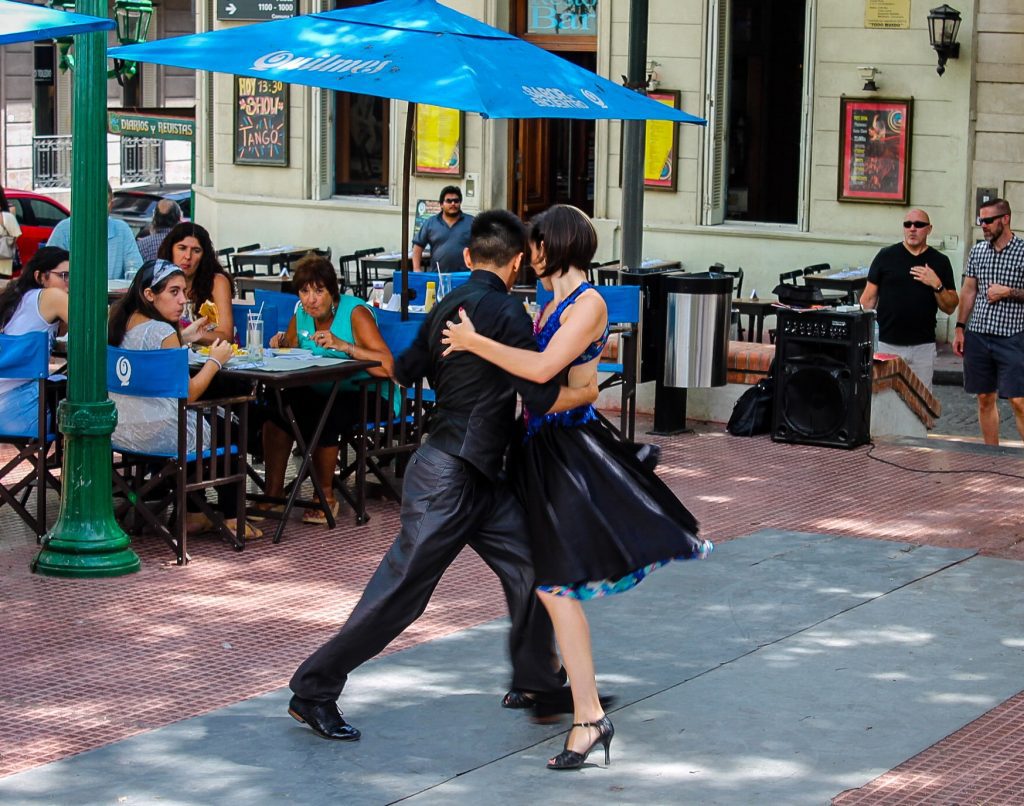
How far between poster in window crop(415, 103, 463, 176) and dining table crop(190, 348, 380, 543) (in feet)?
39.6

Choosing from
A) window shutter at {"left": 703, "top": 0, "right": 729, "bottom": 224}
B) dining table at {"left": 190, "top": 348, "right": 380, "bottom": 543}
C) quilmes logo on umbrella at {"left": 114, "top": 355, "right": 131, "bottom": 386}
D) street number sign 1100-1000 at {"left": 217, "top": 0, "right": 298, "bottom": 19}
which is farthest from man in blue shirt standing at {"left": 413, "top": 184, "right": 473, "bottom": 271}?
quilmes logo on umbrella at {"left": 114, "top": 355, "right": 131, "bottom": 386}

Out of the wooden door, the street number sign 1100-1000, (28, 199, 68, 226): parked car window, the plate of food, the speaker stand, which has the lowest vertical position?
the speaker stand

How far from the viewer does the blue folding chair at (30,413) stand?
878 cm

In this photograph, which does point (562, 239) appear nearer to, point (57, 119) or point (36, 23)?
point (36, 23)

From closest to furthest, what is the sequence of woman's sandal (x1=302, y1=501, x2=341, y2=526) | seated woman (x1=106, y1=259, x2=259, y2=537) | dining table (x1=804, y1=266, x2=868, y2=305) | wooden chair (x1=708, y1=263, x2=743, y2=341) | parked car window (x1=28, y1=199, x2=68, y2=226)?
seated woman (x1=106, y1=259, x2=259, y2=537)
woman's sandal (x1=302, y1=501, x2=341, y2=526)
wooden chair (x1=708, y1=263, x2=743, y2=341)
dining table (x1=804, y1=266, x2=868, y2=305)
parked car window (x1=28, y1=199, x2=68, y2=226)

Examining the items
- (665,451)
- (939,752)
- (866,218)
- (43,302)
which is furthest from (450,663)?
(866,218)

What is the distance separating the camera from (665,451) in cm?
1192

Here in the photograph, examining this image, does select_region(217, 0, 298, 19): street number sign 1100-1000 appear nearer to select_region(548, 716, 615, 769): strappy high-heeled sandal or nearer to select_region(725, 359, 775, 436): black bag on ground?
select_region(725, 359, 775, 436): black bag on ground

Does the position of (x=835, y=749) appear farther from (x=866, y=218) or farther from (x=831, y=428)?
(x=866, y=218)

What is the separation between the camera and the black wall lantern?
1795 centimetres

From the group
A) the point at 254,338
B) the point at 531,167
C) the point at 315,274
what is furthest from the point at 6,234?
the point at 254,338

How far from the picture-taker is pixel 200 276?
10.8 metres

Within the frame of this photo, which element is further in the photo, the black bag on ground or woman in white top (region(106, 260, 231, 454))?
the black bag on ground

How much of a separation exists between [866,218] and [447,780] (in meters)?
14.2
